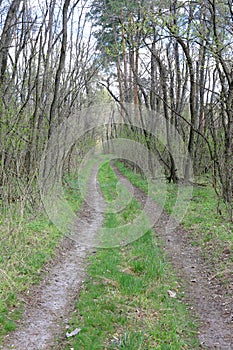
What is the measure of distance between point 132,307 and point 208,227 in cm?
407

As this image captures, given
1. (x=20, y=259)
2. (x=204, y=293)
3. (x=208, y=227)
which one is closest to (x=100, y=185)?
(x=208, y=227)

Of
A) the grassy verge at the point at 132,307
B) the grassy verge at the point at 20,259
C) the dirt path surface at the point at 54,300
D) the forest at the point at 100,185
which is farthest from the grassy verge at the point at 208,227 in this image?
the grassy verge at the point at 20,259

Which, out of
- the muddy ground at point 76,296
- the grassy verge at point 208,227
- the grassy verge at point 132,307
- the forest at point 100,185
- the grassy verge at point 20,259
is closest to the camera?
the grassy verge at point 132,307

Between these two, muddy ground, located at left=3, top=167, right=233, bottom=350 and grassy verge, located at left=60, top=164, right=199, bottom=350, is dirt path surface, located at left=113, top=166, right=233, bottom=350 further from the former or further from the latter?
grassy verge, located at left=60, top=164, right=199, bottom=350

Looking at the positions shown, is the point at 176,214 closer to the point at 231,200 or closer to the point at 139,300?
the point at 231,200

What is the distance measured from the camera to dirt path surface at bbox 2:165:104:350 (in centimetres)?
388

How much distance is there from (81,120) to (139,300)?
1315 centimetres

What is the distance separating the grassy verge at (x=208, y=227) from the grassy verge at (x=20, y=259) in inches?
114

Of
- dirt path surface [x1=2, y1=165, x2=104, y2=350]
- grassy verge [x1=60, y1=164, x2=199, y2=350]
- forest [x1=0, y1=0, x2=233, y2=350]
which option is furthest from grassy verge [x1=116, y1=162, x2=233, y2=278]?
dirt path surface [x1=2, y1=165, x2=104, y2=350]

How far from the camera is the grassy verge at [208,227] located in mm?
6305

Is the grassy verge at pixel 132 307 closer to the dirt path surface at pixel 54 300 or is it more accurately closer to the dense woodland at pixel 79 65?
the dirt path surface at pixel 54 300

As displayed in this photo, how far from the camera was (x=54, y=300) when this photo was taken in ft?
16.1

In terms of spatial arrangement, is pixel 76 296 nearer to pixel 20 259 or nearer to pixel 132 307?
pixel 132 307

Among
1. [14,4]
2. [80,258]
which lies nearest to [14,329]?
[80,258]
